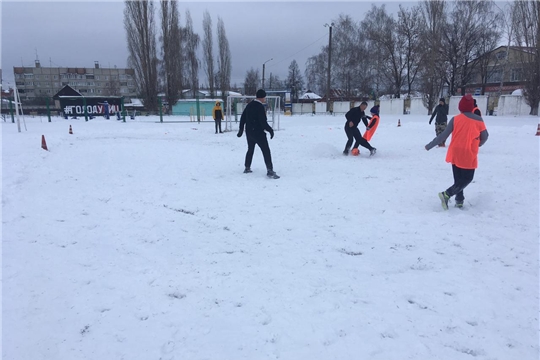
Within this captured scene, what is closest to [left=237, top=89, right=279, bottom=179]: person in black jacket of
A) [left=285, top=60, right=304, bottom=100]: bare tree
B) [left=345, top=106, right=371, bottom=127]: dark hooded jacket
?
[left=345, top=106, right=371, bottom=127]: dark hooded jacket

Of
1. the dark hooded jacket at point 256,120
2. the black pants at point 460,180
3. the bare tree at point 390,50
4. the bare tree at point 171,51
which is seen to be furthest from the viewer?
the bare tree at point 390,50

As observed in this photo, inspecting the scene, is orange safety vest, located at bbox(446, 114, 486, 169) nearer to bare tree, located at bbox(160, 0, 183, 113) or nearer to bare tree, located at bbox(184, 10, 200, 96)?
bare tree, located at bbox(160, 0, 183, 113)

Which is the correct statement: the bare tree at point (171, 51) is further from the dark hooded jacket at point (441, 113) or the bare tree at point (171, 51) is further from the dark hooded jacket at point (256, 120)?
the dark hooded jacket at point (256, 120)

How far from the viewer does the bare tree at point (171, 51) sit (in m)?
39.2

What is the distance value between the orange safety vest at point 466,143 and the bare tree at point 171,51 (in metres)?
37.3

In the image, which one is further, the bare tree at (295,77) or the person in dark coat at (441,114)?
the bare tree at (295,77)

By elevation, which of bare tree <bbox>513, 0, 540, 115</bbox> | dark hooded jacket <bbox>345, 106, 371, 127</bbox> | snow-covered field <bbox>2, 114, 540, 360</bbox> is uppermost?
bare tree <bbox>513, 0, 540, 115</bbox>

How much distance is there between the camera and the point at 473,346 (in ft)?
8.18

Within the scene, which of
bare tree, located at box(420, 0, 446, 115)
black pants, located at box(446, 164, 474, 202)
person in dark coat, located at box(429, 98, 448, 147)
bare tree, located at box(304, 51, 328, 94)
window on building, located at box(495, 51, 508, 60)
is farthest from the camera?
bare tree, located at box(304, 51, 328, 94)

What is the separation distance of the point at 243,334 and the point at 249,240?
173 centimetres

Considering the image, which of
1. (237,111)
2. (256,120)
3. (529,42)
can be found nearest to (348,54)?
(529,42)

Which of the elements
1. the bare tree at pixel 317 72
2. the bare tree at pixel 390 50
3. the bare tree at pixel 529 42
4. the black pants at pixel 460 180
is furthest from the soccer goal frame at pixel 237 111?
the bare tree at pixel 317 72

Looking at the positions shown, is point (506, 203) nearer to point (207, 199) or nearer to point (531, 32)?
point (207, 199)

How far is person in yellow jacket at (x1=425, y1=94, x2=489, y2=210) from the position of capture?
520cm
